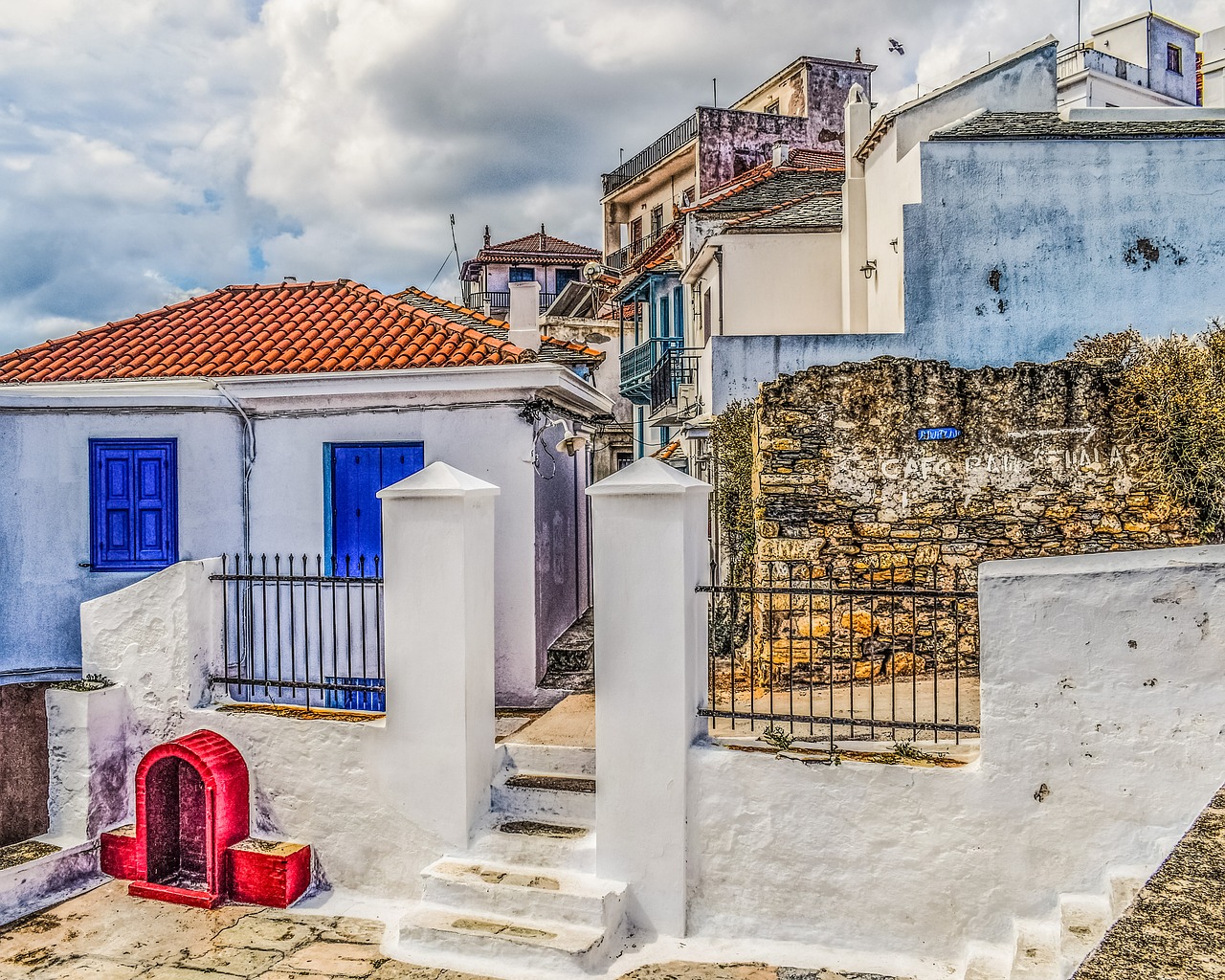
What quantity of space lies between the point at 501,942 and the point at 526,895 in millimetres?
326

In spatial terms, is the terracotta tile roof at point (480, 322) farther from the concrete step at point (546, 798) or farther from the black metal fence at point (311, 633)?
the concrete step at point (546, 798)

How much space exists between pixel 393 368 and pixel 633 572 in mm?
4045

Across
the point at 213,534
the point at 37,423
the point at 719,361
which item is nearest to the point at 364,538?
the point at 213,534

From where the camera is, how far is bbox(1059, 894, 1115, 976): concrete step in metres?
4.91

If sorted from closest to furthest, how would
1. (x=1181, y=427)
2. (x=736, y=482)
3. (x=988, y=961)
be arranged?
(x=988, y=961) < (x=1181, y=427) < (x=736, y=482)

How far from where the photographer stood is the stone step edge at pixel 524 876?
576 cm

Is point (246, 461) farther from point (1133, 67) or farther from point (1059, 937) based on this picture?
point (1133, 67)

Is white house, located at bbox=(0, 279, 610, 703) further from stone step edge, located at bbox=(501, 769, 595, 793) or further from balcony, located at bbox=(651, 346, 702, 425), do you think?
balcony, located at bbox=(651, 346, 702, 425)

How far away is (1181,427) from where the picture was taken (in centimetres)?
834

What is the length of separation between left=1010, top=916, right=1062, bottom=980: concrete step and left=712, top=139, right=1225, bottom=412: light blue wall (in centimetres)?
635

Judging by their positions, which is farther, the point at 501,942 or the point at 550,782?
the point at 550,782

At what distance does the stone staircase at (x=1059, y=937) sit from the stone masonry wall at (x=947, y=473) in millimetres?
3762

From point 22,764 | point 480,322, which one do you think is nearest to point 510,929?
point 22,764

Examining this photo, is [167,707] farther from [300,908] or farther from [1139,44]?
[1139,44]
